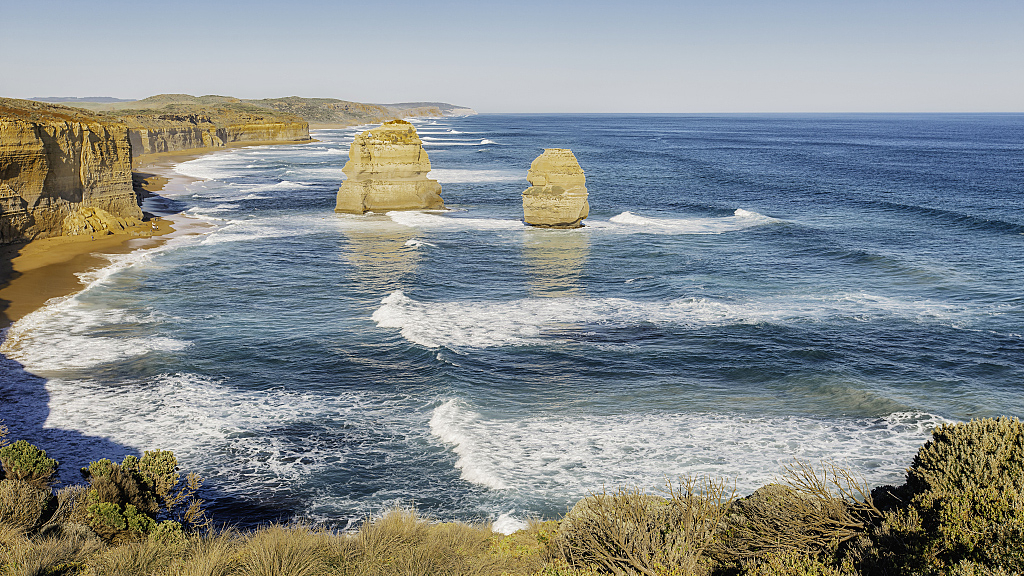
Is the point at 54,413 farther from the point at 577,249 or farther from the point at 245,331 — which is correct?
the point at 577,249

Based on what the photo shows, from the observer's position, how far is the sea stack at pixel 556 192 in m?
42.6

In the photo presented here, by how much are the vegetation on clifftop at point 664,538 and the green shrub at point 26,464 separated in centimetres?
112

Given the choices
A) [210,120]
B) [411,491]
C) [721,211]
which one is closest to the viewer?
[411,491]

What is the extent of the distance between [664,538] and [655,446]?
23.8 feet

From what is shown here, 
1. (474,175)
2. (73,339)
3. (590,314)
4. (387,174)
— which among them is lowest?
(73,339)

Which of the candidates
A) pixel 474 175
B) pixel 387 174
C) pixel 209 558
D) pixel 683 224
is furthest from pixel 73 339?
pixel 474 175

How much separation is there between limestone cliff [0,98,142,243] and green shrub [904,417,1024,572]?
3901cm

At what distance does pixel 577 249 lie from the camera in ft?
128

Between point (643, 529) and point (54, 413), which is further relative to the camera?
point (54, 413)

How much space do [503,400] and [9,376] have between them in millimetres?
14084

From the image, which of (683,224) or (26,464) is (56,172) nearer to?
(26,464)

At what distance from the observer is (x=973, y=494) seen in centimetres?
752

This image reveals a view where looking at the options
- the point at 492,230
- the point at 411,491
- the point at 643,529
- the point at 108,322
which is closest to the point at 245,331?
the point at 108,322

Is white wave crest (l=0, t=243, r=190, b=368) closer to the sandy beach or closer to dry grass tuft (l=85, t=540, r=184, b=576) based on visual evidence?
the sandy beach
